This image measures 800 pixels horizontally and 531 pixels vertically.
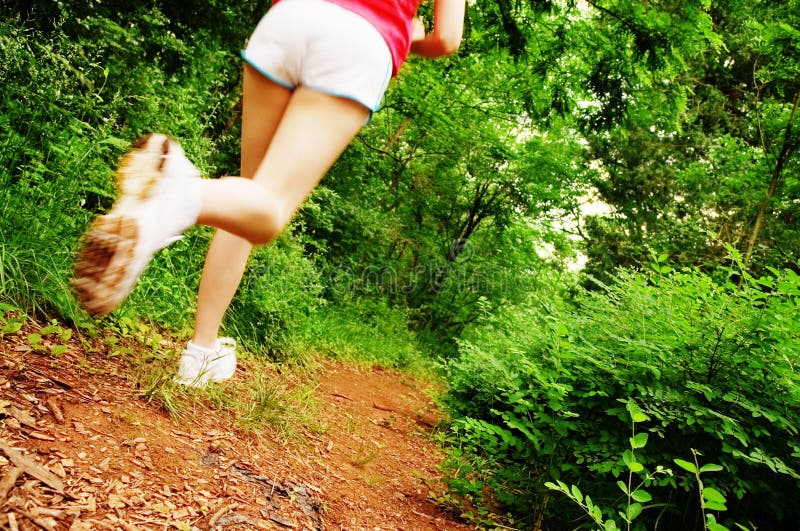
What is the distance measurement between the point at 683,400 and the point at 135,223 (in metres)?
2.31

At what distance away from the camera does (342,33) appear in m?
1.28

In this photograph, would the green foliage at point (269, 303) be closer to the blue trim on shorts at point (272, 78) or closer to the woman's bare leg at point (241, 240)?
the woman's bare leg at point (241, 240)

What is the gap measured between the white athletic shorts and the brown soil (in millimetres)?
1177

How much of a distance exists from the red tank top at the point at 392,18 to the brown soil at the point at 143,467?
4.50ft

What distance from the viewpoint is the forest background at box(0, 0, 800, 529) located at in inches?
89.4

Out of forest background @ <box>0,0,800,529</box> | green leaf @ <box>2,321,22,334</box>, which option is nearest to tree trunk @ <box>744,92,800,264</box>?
forest background @ <box>0,0,800,529</box>

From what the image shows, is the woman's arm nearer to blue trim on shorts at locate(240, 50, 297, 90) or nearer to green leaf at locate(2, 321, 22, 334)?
blue trim on shorts at locate(240, 50, 297, 90)

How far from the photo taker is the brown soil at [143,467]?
1250 millimetres

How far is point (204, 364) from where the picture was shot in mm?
1997

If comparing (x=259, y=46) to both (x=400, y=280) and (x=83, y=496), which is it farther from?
(x=400, y=280)

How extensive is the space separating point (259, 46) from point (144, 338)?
1.48 metres

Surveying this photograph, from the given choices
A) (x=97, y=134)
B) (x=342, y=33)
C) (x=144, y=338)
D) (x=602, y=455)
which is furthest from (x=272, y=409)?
(x=97, y=134)

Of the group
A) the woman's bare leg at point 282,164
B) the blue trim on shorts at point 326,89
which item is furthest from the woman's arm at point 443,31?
the woman's bare leg at point 282,164

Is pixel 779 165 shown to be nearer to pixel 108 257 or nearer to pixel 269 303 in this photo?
pixel 269 303
